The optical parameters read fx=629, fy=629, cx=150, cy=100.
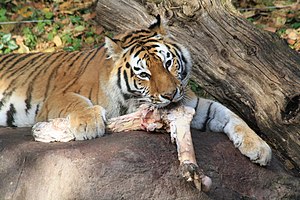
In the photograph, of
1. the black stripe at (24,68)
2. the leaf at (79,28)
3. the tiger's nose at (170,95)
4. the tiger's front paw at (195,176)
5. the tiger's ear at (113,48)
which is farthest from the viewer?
the leaf at (79,28)

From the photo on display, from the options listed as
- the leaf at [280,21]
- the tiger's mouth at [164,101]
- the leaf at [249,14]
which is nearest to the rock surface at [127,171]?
the tiger's mouth at [164,101]

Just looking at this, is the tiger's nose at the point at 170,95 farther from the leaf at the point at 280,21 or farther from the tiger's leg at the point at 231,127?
the leaf at the point at 280,21

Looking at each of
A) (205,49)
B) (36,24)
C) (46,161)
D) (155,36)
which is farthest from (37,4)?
(46,161)

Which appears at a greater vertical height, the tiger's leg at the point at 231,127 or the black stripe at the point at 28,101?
the tiger's leg at the point at 231,127

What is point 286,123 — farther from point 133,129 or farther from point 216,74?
point 133,129

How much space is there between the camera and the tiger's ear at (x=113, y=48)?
3.68 m

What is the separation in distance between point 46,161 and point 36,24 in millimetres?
4163

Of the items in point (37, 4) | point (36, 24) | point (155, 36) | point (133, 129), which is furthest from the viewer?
point (37, 4)

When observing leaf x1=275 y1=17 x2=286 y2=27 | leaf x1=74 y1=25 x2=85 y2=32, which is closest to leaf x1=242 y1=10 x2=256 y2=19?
leaf x1=275 y1=17 x2=286 y2=27

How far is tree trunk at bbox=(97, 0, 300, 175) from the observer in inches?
158

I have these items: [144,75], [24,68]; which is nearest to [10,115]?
[24,68]

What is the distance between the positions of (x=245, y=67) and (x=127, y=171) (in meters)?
1.59

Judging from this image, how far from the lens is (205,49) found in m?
4.52

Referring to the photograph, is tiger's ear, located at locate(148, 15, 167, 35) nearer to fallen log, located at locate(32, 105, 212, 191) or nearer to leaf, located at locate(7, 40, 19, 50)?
fallen log, located at locate(32, 105, 212, 191)
